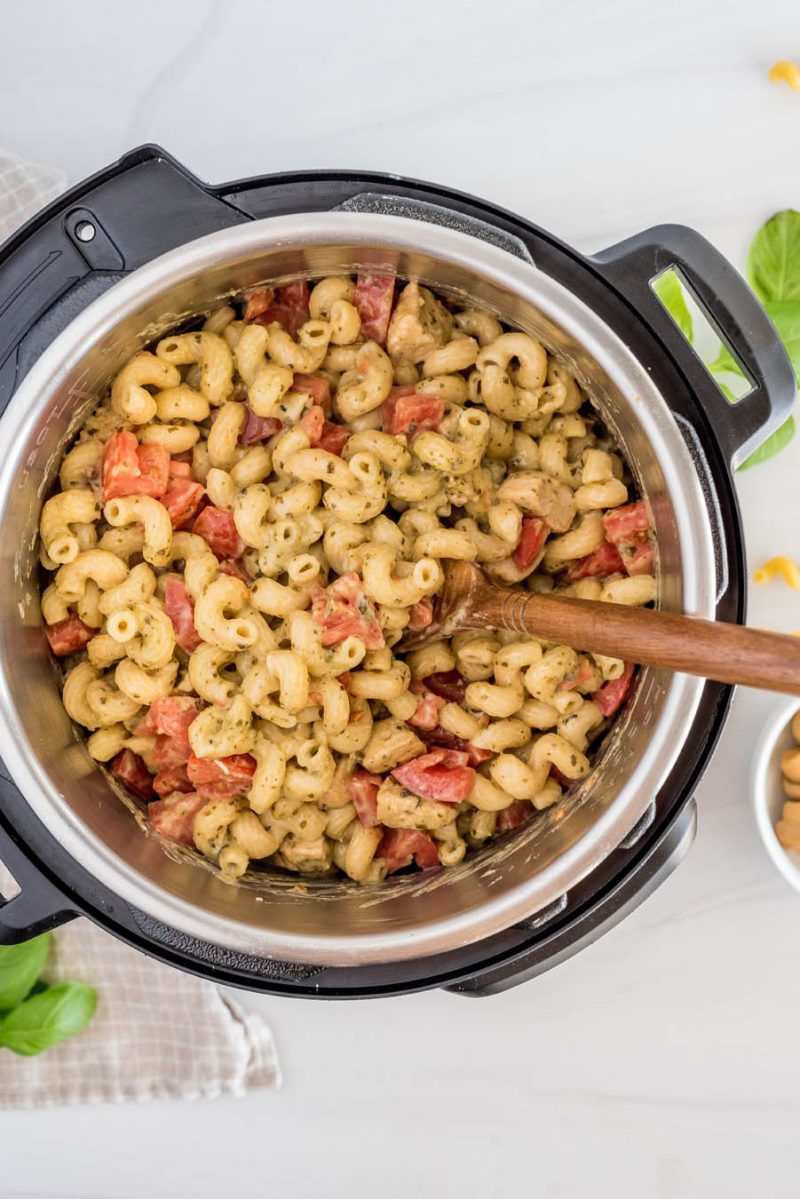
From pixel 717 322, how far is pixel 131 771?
74cm

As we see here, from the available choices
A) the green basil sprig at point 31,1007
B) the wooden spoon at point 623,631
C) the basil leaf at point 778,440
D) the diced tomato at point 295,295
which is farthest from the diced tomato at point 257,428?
the green basil sprig at point 31,1007

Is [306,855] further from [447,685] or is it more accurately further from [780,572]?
→ [780,572]

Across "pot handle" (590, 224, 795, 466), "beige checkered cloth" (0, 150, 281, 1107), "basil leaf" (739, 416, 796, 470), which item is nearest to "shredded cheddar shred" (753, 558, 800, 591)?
"basil leaf" (739, 416, 796, 470)

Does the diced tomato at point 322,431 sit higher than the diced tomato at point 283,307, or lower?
lower

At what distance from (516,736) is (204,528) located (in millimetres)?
376

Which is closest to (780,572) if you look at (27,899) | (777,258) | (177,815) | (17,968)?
(777,258)

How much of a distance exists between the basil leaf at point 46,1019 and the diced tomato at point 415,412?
2.57ft

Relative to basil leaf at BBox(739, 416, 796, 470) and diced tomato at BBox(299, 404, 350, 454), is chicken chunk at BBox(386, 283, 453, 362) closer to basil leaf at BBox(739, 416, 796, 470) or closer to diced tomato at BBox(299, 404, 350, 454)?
diced tomato at BBox(299, 404, 350, 454)

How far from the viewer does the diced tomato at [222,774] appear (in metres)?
1.12

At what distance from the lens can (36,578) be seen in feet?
3.75

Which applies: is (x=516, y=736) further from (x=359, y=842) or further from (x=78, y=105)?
(x=78, y=105)

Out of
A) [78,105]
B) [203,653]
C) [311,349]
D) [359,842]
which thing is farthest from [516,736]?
[78,105]

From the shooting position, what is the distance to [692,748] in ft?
3.72

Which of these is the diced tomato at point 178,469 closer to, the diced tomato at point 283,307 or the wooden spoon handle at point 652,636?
the diced tomato at point 283,307
